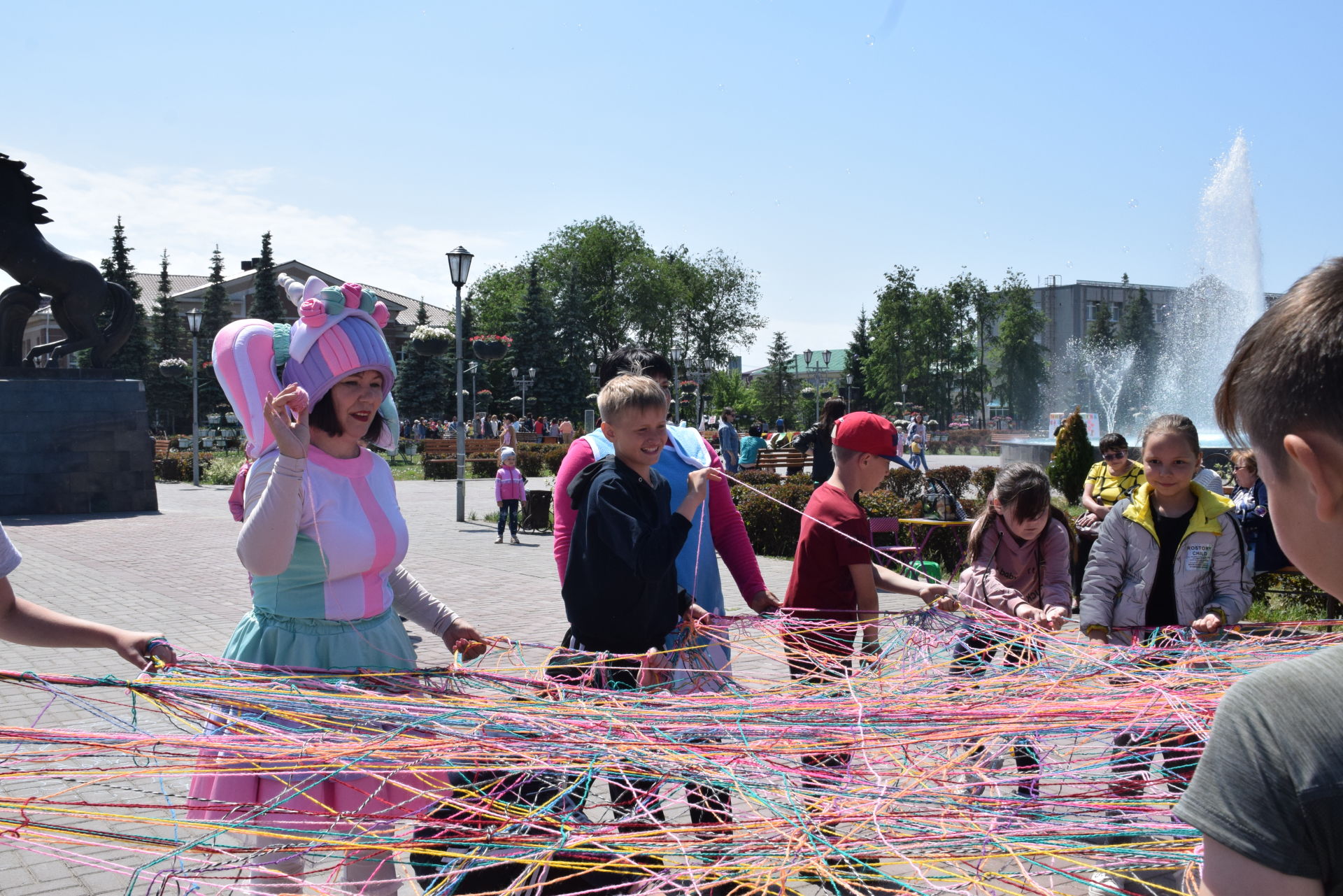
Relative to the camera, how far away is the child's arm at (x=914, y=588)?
357cm

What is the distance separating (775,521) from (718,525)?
31.7 ft

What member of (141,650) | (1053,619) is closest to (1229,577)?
(1053,619)

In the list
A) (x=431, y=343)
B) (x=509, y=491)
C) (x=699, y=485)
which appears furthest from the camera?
(x=431, y=343)

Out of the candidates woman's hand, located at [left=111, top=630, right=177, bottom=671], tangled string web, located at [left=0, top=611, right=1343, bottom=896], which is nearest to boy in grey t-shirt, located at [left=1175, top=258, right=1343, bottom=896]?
tangled string web, located at [left=0, top=611, right=1343, bottom=896]

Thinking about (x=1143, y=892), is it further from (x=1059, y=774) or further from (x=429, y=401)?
(x=429, y=401)

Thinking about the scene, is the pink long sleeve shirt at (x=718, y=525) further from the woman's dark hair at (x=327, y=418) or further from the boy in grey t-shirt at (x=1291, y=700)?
the boy in grey t-shirt at (x=1291, y=700)

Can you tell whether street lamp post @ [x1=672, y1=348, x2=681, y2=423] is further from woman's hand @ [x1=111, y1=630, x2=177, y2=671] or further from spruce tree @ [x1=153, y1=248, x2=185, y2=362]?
woman's hand @ [x1=111, y1=630, x2=177, y2=671]

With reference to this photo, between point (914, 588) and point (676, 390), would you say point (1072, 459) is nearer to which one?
point (914, 588)

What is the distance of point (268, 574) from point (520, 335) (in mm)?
62794

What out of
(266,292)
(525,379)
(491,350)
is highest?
(266,292)

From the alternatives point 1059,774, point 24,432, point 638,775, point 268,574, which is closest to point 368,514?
point 268,574

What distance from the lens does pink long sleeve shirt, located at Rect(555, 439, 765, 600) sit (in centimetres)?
357

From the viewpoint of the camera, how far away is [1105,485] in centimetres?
788

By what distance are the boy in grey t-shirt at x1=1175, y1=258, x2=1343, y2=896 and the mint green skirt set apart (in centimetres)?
235
